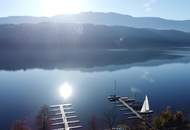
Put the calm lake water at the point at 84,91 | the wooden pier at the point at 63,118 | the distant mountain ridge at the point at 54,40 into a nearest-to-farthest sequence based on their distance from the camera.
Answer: the wooden pier at the point at 63,118 < the calm lake water at the point at 84,91 < the distant mountain ridge at the point at 54,40

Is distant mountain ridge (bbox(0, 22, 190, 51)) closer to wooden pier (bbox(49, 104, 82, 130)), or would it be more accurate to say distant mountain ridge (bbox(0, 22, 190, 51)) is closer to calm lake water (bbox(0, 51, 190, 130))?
calm lake water (bbox(0, 51, 190, 130))

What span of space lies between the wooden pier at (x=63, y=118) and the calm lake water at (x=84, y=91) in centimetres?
111

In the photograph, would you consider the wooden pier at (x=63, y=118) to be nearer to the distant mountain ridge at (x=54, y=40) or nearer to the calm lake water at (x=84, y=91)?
the calm lake water at (x=84, y=91)

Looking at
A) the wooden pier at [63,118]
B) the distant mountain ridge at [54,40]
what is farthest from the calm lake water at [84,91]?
the distant mountain ridge at [54,40]

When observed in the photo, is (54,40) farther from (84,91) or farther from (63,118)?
(63,118)

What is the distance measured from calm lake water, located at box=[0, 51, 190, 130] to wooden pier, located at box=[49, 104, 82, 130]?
3.64 ft

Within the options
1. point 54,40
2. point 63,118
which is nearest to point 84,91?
point 63,118

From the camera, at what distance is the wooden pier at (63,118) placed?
119 feet

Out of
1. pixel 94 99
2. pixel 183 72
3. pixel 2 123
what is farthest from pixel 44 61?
pixel 2 123

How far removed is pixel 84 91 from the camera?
56781 mm

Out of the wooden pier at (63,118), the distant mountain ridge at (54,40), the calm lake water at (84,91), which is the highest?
the distant mountain ridge at (54,40)

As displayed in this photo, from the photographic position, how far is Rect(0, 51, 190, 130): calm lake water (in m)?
44.4

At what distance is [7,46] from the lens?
16125 cm

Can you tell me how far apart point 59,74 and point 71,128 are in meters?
45.6
